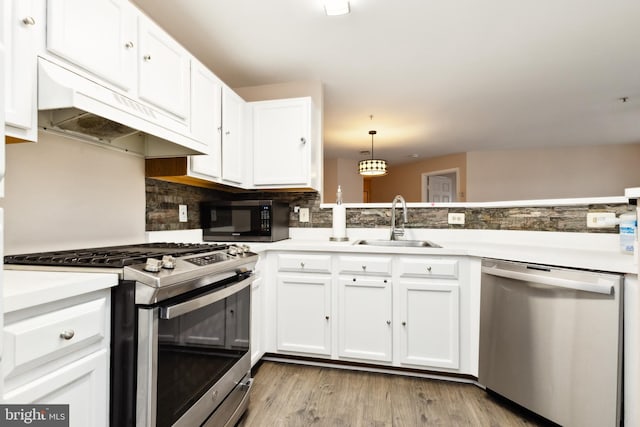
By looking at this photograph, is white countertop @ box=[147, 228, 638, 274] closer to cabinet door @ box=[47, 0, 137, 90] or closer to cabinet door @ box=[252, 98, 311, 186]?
cabinet door @ box=[252, 98, 311, 186]

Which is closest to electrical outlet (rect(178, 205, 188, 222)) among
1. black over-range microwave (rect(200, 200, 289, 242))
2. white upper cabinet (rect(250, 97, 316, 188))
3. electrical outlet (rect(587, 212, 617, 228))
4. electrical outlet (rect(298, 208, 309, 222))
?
black over-range microwave (rect(200, 200, 289, 242))

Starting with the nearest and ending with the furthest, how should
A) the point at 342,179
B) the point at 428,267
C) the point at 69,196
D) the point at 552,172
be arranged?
the point at 69,196
the point at 428,267
the point at 552,172
the point at 342,179

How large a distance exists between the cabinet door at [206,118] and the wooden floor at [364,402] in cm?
140

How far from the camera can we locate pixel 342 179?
24.3 feet

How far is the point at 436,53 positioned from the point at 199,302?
2.51 metres

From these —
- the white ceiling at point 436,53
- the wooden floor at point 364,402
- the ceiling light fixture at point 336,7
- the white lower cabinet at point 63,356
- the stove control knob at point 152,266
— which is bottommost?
the wooden floor at point 364,402

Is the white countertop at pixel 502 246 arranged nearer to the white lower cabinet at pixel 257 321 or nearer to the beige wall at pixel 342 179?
the white lower cabinet at pixel 257 321

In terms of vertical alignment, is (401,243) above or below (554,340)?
above

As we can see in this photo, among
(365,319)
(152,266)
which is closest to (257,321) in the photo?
(365,319)

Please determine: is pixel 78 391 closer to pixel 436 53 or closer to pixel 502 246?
pixel 502 246

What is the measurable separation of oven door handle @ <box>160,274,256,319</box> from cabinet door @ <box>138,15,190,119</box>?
99 cm

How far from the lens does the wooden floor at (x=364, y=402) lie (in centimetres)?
166

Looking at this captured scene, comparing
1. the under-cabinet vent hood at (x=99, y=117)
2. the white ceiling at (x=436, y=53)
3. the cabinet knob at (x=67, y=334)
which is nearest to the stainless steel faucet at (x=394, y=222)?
the white ceiling at (x=436, y=53)

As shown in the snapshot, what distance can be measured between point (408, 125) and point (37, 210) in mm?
4352
